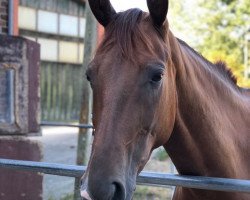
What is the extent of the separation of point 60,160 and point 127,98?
7846 mm

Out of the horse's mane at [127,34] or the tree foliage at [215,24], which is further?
the tree foliage at [215,24]

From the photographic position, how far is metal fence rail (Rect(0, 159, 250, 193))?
6.59 ft

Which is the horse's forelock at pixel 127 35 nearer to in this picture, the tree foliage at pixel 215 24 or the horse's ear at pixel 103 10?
the horse's ear at pixel 103 10

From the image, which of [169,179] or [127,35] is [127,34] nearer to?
[127,35]

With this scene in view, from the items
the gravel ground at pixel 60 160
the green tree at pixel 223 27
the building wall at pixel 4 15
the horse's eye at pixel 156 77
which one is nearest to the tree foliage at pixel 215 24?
the green tree at pixel 223 27

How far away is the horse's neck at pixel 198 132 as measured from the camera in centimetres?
239

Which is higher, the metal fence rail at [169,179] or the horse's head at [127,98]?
the horse's head at [127,98]

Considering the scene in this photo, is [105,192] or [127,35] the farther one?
[127,35]

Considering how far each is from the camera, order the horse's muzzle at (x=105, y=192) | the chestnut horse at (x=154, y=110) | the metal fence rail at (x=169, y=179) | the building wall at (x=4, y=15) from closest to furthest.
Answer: the horse's muzzle at (x=105, y=192), the chestnut horse at (x=154, y=110), the metal fence rail at (x=169, y=179), the building wall at (x=4, y=15)

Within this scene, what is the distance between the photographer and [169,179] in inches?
85.6

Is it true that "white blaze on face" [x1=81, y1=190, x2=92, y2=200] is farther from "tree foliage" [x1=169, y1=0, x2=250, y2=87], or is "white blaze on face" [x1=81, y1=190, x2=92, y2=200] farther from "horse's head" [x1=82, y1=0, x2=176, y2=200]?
"tree foliage" [x1=169, y1=0, x2=250, y2=87]

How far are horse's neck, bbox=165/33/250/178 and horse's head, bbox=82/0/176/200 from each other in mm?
157

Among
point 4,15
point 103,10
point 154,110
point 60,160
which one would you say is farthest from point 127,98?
point 60,160

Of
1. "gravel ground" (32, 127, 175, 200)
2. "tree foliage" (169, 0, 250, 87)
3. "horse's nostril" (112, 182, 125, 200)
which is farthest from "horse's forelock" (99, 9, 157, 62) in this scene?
"tree foliage" (169, 0, 250, 87)
